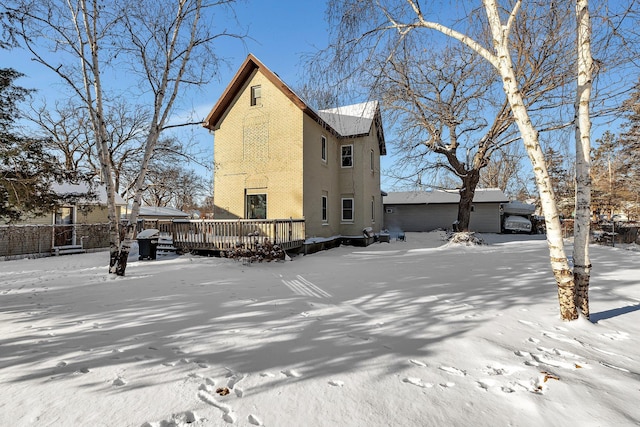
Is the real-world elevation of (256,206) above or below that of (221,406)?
above

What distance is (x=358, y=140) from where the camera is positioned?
1638 centimetres

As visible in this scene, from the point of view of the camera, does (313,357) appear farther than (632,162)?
No

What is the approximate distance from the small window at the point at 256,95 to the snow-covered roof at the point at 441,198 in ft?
56.1

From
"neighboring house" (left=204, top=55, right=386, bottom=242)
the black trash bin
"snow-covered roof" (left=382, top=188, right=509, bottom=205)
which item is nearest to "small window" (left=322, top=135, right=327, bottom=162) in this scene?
"neighboring house" (left=204, top=55, right=386, bottom=242)

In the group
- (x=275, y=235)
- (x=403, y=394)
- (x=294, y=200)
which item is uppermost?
(x=294, y=200)

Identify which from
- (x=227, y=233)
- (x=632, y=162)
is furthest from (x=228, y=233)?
(x=632, y=162)

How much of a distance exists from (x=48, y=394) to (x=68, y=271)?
7.53 m

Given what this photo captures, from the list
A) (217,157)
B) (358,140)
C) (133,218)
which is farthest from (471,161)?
(133,218)

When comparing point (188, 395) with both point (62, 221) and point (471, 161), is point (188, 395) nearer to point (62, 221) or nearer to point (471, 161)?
point (62, 221)

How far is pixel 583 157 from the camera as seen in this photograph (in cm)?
409

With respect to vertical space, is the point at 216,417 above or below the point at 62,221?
below

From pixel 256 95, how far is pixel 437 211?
2127cm

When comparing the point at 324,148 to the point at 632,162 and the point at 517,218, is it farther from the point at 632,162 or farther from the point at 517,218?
the point at 632,162

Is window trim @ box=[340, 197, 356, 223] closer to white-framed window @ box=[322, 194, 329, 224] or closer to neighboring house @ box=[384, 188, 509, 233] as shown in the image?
white-framed window @ box=[322, 194, 329, 224]
